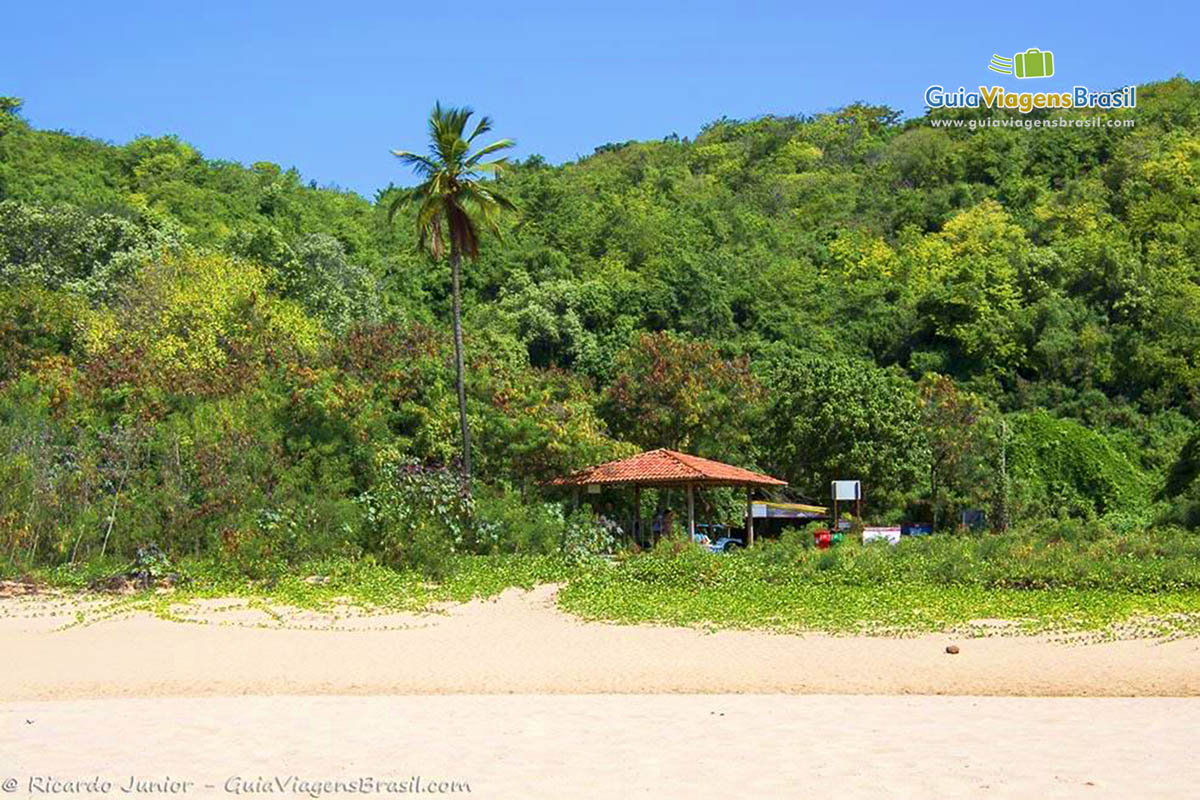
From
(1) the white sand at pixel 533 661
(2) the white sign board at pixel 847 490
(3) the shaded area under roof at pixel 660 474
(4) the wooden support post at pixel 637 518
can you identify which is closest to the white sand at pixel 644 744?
(1) the white sand at pixel 533 661

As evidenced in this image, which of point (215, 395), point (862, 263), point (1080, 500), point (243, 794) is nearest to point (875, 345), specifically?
point (862, 263)

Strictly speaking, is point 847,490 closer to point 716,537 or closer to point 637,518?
point 637,518

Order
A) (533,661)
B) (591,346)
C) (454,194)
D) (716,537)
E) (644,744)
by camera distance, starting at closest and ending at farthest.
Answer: (644,744)
(533,661)
(454,194)
(716,537)
(591,346)

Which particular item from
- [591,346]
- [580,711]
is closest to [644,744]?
[580,711]

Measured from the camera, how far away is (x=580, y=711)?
1342 centimetres

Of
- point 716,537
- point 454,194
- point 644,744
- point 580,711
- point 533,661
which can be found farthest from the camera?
point 716,537

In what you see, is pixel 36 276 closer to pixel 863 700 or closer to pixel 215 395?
pixel 215 395

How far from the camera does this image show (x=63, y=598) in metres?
22.3

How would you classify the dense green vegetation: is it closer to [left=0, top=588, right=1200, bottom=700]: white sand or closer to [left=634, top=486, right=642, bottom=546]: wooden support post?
[left=634, top=486, right=642, bottom=546]: wooden support post

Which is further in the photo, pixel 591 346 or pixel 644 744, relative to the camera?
pixel 591 346

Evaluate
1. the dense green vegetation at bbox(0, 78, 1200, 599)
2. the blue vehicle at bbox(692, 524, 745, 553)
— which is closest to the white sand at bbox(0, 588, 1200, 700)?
the dense green vegetation at bbox(0, 78, 1200, 599)

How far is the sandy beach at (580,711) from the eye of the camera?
10461 millimetres

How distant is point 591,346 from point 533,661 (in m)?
37.1

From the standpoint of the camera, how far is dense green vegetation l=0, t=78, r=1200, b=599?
90.4 ft
